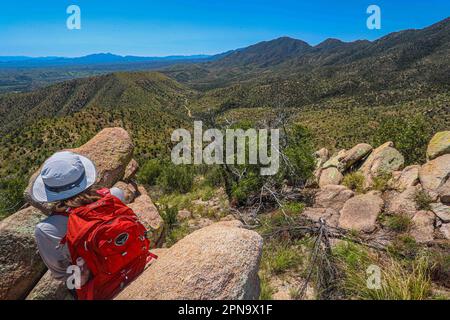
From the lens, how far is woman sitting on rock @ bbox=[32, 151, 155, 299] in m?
2.79

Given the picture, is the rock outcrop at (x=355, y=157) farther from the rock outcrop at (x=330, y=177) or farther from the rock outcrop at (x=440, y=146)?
the rock outcrop at (x=440, y=146)

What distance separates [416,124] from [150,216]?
13.3 m

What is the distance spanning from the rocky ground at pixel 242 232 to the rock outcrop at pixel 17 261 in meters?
0.01

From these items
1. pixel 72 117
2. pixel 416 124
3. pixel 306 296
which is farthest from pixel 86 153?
pixel 72 117

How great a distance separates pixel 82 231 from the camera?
2705 millimetres

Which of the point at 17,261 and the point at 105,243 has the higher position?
the point at 105,243

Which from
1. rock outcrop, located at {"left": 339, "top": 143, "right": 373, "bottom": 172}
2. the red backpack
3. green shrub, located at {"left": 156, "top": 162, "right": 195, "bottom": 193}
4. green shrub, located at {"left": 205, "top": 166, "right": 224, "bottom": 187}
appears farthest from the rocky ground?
green shrub, located at {"left": 156, "top": 162, "right": 195, "bottom": 193}

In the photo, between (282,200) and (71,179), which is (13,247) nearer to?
(71,179)

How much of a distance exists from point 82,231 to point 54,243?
0.42 metres

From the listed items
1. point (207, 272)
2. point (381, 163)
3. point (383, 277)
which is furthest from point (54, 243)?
point (381, 163)

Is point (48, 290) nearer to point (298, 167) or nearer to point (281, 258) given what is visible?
point (281, 258)

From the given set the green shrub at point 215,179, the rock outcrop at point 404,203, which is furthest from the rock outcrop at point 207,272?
the green shrub at point 215,179

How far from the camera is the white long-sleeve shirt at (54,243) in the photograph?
284cm
